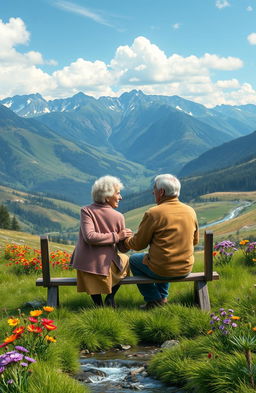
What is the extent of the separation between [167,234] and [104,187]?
5.15ft

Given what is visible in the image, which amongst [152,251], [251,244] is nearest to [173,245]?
[152,251]

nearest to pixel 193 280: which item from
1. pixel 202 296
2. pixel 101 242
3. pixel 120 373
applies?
pixel 202 296

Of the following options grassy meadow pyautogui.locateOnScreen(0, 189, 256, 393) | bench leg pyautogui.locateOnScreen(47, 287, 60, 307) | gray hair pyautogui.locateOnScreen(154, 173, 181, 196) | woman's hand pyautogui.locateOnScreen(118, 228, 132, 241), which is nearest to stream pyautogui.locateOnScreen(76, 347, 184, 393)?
grassy meadow pyautogui.locateOnScreen(0, 189, 256, 393)

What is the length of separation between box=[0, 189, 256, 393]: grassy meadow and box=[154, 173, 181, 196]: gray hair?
2.20 metres

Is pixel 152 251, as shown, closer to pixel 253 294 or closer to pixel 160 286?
pixel 160 286

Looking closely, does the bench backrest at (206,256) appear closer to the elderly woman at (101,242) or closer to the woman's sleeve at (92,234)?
the elderly woman at (101,242)

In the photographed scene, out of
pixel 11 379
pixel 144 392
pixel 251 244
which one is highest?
pixel 251 244

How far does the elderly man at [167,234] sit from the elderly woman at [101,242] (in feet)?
1.37

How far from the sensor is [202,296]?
914 cm

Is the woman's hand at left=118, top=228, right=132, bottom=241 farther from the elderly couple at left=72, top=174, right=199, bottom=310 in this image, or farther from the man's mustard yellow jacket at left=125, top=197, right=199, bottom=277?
the man's mustard yellow jacket at left=125, top=197, right=199, bottom=277

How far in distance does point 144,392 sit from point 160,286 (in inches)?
162

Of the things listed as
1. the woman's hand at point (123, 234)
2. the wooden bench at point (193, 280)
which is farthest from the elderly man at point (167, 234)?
the wooden bench at point (193, 280)

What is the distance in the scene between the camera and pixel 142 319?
8438 millimetres

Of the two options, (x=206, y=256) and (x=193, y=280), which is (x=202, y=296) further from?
(x=206, y=256)
